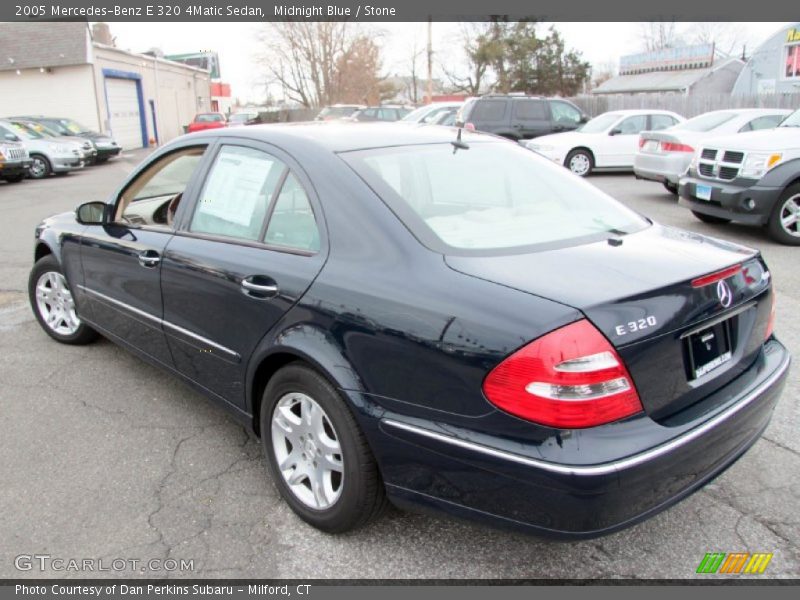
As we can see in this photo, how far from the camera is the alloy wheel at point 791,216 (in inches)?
298

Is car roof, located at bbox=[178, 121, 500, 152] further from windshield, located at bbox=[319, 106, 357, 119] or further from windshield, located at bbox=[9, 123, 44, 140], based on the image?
windshield, located at bbox=[319, 106, 357, 119]

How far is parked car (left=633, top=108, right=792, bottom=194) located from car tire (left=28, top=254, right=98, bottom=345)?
9.50 metres

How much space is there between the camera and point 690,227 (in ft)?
29.3

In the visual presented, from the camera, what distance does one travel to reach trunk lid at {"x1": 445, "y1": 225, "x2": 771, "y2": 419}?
2061 mm

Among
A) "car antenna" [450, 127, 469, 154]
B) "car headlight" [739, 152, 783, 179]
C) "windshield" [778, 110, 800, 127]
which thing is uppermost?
"windshield" [778, 110, 800, 127]

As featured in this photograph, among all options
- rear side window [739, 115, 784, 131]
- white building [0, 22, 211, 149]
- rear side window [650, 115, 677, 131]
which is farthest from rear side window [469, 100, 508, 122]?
white building [0, 22, 211, 149]

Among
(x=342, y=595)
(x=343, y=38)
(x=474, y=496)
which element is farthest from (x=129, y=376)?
(x=343, y=38)

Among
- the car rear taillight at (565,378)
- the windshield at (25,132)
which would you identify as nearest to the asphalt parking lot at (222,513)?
the car rear taillight at (565,378)

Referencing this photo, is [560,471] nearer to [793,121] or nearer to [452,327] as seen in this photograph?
[452,327]

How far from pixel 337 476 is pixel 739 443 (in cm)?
155

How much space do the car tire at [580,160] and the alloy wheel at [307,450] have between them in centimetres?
1359

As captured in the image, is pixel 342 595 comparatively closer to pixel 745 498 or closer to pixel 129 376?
pixel 745 498

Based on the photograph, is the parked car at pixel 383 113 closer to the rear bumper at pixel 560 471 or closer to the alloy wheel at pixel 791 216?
the alloy wheel at pixel 791 216

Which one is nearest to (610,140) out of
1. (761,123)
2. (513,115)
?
(513,115)
